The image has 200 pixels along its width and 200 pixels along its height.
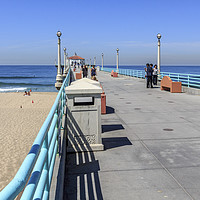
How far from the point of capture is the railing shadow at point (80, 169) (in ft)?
14.0

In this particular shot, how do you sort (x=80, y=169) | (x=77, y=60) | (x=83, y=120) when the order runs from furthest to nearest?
(x=77, y=60) → (x=83, y=120) → (x=80, y=169)

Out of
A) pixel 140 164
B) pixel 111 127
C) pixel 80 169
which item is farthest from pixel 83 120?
pixel 111 127

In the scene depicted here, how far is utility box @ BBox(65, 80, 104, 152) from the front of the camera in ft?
20.1

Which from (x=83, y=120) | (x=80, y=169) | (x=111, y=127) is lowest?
(x=80, y=169)

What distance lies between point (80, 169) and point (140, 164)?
1161mm

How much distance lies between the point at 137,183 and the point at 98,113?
2.07 meters

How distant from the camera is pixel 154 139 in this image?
7.29 m

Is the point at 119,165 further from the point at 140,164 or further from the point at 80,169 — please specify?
the point at 80,169

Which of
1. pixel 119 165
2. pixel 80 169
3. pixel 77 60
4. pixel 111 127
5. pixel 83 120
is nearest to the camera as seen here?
pixel 80 169

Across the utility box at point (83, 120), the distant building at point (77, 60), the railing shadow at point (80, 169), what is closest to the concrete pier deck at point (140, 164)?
the railing shadow at point (80, 169)

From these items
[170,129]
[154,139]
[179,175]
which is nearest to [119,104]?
[170,129]

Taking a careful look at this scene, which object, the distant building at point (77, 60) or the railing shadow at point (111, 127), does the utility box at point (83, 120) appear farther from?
the distant building at point (77, 60)

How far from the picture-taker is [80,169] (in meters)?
5.27

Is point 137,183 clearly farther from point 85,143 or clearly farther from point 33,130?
point 33,130
